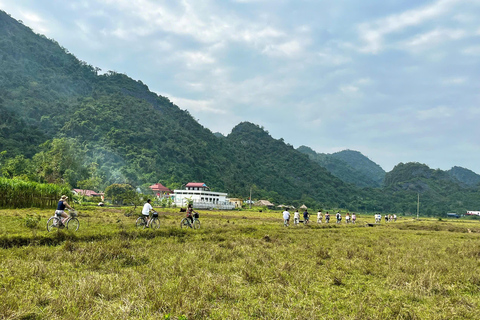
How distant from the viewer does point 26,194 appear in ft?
110

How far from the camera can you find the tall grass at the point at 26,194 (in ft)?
103

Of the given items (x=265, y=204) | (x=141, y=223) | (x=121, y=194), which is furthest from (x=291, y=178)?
(x=141, y=223)

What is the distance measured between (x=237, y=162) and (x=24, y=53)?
435 ft

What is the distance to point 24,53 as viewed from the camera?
162m

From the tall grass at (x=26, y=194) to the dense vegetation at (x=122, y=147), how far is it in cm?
3137

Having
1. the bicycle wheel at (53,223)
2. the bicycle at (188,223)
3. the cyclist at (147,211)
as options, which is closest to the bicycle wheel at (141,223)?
the cyclist at (147,211)

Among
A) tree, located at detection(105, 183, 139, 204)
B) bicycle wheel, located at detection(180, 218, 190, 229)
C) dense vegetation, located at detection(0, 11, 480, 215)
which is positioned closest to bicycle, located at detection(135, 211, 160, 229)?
bicycle wheel, located at detection(180, 218, 190, 229)

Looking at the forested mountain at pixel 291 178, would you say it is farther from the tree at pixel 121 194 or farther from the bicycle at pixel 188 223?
the bicycle at pixel 188 223

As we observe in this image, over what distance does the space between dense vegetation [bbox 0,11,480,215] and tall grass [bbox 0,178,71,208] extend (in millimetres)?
31366

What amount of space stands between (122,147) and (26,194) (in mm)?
91231

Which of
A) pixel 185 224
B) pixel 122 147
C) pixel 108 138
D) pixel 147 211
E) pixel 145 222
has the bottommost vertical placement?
pixel 185 224

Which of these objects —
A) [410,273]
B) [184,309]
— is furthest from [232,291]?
[410,273]

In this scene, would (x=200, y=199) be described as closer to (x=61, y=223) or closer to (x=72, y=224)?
(x=72, y=224)

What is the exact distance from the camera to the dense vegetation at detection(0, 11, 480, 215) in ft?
337
